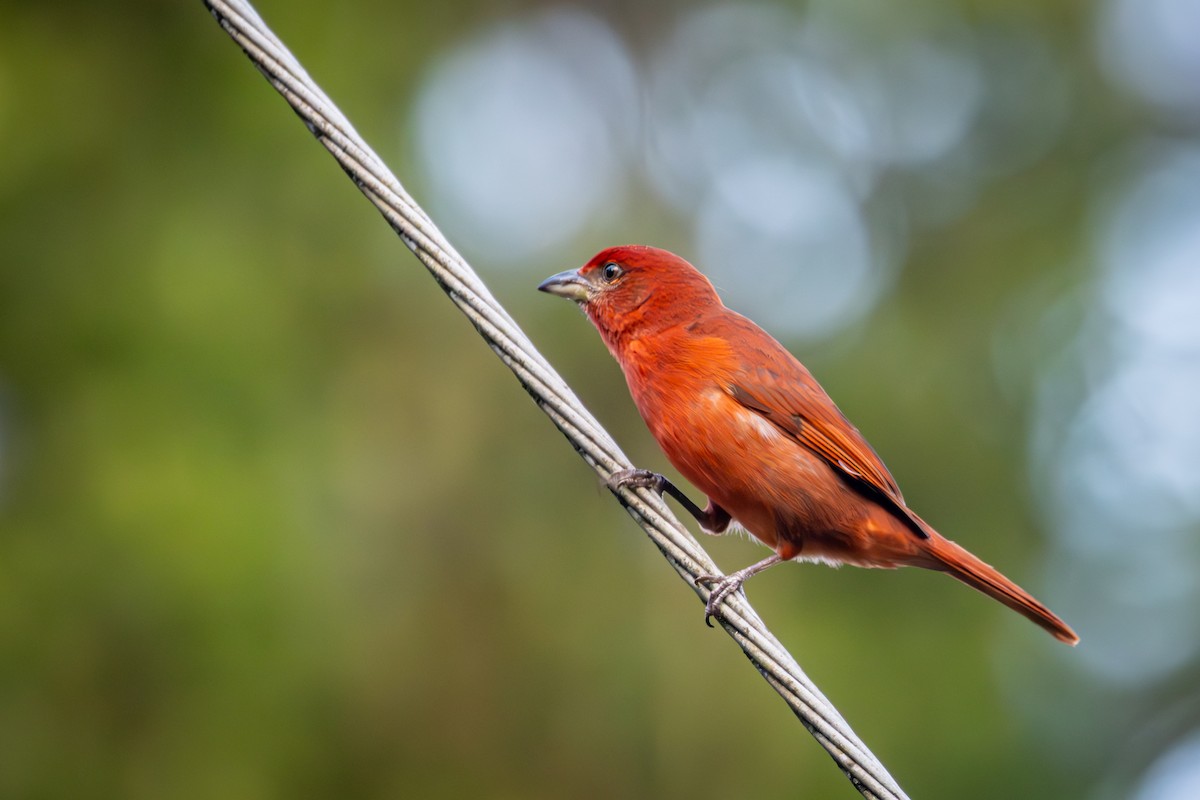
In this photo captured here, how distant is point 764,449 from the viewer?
412 centimetres

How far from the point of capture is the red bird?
160 inches

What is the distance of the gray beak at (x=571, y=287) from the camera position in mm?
4727

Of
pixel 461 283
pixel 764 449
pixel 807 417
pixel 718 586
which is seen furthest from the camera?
pixel 807 417

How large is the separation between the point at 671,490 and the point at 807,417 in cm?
73

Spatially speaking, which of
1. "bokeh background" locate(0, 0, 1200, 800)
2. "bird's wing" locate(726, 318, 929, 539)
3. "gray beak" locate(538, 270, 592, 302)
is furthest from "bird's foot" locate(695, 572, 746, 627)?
"bokeh background" locate(0, 0, 1200, 800)

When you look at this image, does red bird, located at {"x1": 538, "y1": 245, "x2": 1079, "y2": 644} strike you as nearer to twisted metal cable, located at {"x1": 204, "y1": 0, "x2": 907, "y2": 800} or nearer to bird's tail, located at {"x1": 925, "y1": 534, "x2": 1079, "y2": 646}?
bird's tail, located at {"x1": 925, "y1": 534, "x2": 1079, "y2": 646}

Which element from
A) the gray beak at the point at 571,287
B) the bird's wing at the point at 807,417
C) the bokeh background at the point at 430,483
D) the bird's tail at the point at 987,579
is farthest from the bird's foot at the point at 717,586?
the bokeh background at the point at 430,483

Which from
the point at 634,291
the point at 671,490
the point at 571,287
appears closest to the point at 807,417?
the point at 671,490

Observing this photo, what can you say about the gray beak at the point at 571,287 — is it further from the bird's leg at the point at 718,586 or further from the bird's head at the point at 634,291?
the bird's leg at the point at 718,586

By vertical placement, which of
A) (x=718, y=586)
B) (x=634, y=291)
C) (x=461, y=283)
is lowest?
(x=718, y=586)

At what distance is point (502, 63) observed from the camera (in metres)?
12.2

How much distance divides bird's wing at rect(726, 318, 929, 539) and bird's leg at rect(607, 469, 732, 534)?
0.41m

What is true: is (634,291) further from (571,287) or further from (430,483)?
(430,483)

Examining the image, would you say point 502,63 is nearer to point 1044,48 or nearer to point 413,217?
point 1044,48
